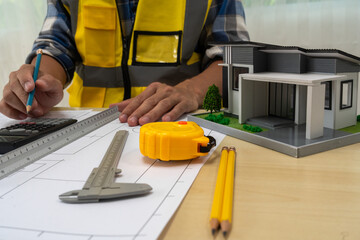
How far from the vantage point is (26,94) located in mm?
894

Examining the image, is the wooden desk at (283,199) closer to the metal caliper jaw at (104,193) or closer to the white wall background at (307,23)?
the metal caliper jaw at (104,193)

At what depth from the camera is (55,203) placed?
0.42 m

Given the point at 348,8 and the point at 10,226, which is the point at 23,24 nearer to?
the point at 348,8

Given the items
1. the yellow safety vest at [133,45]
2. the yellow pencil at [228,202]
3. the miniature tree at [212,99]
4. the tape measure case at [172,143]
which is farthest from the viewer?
the yellow safety vest at [133,45]

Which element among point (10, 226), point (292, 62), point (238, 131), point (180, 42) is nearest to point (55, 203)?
point (10, 226)

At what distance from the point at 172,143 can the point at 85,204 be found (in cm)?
17

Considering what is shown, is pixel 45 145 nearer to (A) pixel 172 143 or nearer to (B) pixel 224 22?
(A) pixel 172 143

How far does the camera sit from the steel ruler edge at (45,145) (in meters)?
0.55

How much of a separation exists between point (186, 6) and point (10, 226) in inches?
38.0

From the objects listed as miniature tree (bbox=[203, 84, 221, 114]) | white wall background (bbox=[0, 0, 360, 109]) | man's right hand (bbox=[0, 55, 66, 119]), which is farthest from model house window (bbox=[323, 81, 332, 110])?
white wall background (bbox=[0, 0, 360, 109])

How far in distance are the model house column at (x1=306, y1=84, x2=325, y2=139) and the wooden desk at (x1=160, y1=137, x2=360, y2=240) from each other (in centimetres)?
5

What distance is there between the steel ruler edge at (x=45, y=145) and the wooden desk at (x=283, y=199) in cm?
29

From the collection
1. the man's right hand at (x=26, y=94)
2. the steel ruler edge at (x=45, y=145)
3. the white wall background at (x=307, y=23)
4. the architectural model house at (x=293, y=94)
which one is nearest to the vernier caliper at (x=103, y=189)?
the steel ruler edge at (x=45, y=145)

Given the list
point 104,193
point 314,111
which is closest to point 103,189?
point 104,193
